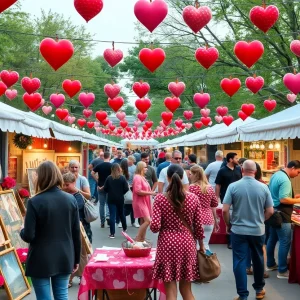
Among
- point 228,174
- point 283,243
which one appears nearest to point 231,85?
point 228,174

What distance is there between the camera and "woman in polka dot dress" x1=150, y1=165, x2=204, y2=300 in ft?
16.2

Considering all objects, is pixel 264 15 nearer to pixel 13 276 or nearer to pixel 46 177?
pixel 46 177

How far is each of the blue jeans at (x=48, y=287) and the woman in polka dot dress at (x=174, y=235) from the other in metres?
0.91

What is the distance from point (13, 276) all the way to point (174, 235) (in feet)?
8.66

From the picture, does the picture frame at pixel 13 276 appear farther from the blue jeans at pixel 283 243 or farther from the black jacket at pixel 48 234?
the blue jeans at pixel 283 243

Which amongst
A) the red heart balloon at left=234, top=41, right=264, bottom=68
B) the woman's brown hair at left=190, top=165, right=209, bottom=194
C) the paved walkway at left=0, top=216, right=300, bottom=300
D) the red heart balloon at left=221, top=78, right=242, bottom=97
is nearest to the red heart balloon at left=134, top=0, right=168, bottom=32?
the red heart balloon at left=234, top=41, right=264, bottom=68

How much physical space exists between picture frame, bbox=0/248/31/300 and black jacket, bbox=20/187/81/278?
1.99 m

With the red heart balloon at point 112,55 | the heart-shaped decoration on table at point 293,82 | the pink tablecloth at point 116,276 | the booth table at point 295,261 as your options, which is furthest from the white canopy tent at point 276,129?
the pink tablecloth at point 116,276

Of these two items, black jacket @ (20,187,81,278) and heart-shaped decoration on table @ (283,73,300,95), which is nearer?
black jacket @ (20,187,81,278)

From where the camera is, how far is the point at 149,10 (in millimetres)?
7285

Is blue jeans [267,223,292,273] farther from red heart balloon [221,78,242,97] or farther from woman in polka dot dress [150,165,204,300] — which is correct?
red heart balloon [221,78,242,97]

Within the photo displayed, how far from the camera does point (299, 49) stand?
1030 centimetres

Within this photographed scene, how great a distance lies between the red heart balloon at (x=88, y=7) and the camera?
21.8ft

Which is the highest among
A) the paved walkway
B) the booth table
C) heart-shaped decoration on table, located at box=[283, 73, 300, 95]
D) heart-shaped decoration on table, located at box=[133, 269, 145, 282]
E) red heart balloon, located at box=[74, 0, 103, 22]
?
red heart balloon, located at box=[74, 0, 103, 22]
